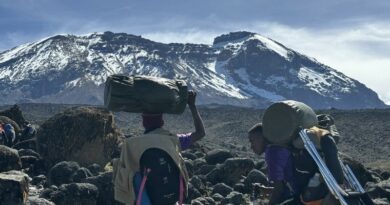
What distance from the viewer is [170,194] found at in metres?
5.48

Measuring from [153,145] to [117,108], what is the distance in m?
0.49

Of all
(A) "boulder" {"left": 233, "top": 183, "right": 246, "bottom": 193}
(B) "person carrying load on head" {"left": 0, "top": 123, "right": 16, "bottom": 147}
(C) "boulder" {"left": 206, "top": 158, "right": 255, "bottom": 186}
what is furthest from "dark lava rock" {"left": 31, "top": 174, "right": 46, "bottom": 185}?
(B) "person carrying load on head" {"left": 0, "top": 123, "right": 16, "bottom": 147}

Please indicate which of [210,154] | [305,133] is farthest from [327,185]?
[210,154]

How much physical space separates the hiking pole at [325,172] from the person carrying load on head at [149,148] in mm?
1388

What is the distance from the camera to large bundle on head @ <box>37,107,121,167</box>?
750 inches

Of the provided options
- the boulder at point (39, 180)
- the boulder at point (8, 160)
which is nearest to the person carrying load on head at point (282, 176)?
the boulder at point (8, 160)

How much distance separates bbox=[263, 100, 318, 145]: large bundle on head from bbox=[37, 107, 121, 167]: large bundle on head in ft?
40.9

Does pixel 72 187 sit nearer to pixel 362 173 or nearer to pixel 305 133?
pixel 305 133

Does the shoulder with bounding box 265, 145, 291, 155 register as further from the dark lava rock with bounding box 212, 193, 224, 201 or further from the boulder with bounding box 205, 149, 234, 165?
the boulder with bounding box 205, 149, 234, 165

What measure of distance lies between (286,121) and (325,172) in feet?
2.57

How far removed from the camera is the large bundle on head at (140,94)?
5691 mm

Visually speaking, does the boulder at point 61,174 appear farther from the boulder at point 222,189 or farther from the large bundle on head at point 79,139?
the boulder at point 222,189

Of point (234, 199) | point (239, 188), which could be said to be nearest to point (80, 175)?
point (234, 199)

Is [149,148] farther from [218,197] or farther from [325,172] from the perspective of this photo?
[218,197]
